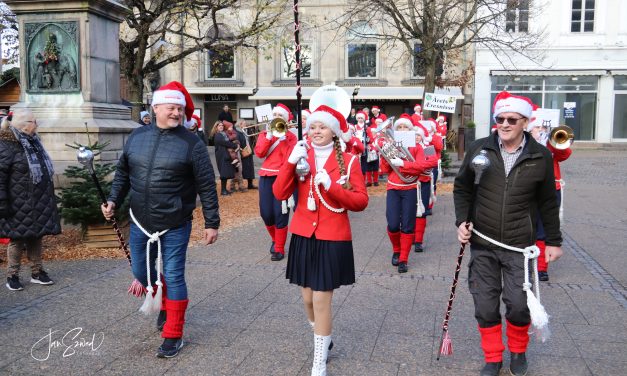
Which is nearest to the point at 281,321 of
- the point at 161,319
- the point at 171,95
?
the point at 161,319

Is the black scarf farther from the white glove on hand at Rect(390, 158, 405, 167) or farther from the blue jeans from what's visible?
the white glove on hand at Rect(390, 158, 405, 167)

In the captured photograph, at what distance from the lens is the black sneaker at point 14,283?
626 cm

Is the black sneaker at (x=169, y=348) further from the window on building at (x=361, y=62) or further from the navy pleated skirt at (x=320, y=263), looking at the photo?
the window on building at (x=361, y=62)

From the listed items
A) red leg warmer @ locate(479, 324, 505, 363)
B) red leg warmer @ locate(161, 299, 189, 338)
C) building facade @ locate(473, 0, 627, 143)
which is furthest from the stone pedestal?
building facade @ locate(473, 0, 627, 143)

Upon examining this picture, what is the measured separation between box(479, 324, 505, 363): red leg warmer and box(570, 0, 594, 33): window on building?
92.3 feet

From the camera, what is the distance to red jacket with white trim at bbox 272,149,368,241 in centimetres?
411

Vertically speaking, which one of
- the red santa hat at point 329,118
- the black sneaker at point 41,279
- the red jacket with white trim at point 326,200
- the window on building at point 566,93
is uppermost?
the window on building at point 566,93

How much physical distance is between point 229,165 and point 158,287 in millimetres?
10038

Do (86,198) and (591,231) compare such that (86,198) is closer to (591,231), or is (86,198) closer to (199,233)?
(199,233)

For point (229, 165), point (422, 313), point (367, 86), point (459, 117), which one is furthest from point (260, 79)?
point (422, 313)

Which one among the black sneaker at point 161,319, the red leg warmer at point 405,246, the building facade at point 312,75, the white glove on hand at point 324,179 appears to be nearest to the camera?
the white glove on hand at point 324,179

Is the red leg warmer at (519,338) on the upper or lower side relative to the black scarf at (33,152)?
lower

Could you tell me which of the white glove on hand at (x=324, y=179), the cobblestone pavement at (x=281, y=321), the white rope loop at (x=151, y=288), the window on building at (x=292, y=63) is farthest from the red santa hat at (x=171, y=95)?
the window on building at (x=292, y=63)

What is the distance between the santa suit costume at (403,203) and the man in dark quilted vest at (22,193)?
3.83m
